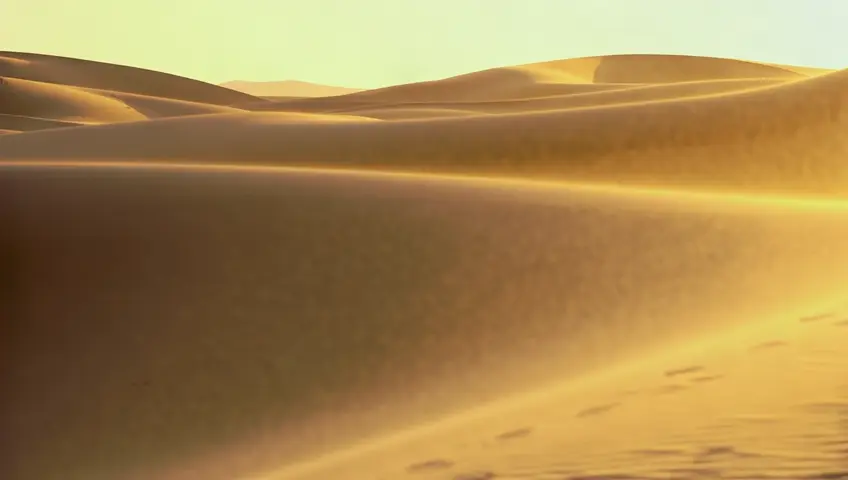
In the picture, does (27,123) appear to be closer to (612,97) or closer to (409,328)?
(612,97)

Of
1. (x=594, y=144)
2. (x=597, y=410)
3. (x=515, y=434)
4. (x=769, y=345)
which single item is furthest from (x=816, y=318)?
(x=594, y=144)

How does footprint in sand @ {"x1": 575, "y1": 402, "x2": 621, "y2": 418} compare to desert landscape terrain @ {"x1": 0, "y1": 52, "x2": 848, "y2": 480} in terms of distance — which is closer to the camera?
desert landscape terrain @ {"x1": 0, "y1": 52, "x2": 848, "y2": 480}

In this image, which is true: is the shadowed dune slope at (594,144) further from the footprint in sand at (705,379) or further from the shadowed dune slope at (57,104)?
the shadowed dune slope at (57,104)

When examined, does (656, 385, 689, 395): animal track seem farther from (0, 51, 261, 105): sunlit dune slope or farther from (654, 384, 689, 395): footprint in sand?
(0, 51, 261, 105): sunlit dune slope

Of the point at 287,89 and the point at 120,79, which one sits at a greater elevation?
the point at 287,89

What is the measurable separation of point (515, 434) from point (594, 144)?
8.52 metres

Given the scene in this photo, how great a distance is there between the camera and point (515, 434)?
402cm

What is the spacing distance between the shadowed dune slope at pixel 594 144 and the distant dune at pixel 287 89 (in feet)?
379

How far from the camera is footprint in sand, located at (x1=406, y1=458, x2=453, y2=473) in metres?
3.72

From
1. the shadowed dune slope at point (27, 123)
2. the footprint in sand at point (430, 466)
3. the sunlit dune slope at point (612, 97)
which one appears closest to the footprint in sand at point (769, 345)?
the footprint in sand at point (430, 466)

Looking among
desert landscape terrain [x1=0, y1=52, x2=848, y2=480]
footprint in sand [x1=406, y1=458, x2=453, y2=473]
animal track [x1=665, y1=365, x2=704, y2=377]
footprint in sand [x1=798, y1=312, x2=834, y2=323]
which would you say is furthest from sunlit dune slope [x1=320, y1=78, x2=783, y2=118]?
footprint in sand [x1=406, y1=458, x2=453, y2=473]

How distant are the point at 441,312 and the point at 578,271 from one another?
1.09 m

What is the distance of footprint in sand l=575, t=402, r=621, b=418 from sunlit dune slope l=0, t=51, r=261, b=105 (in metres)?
37.9

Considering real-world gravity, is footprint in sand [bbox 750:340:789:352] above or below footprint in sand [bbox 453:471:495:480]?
above
